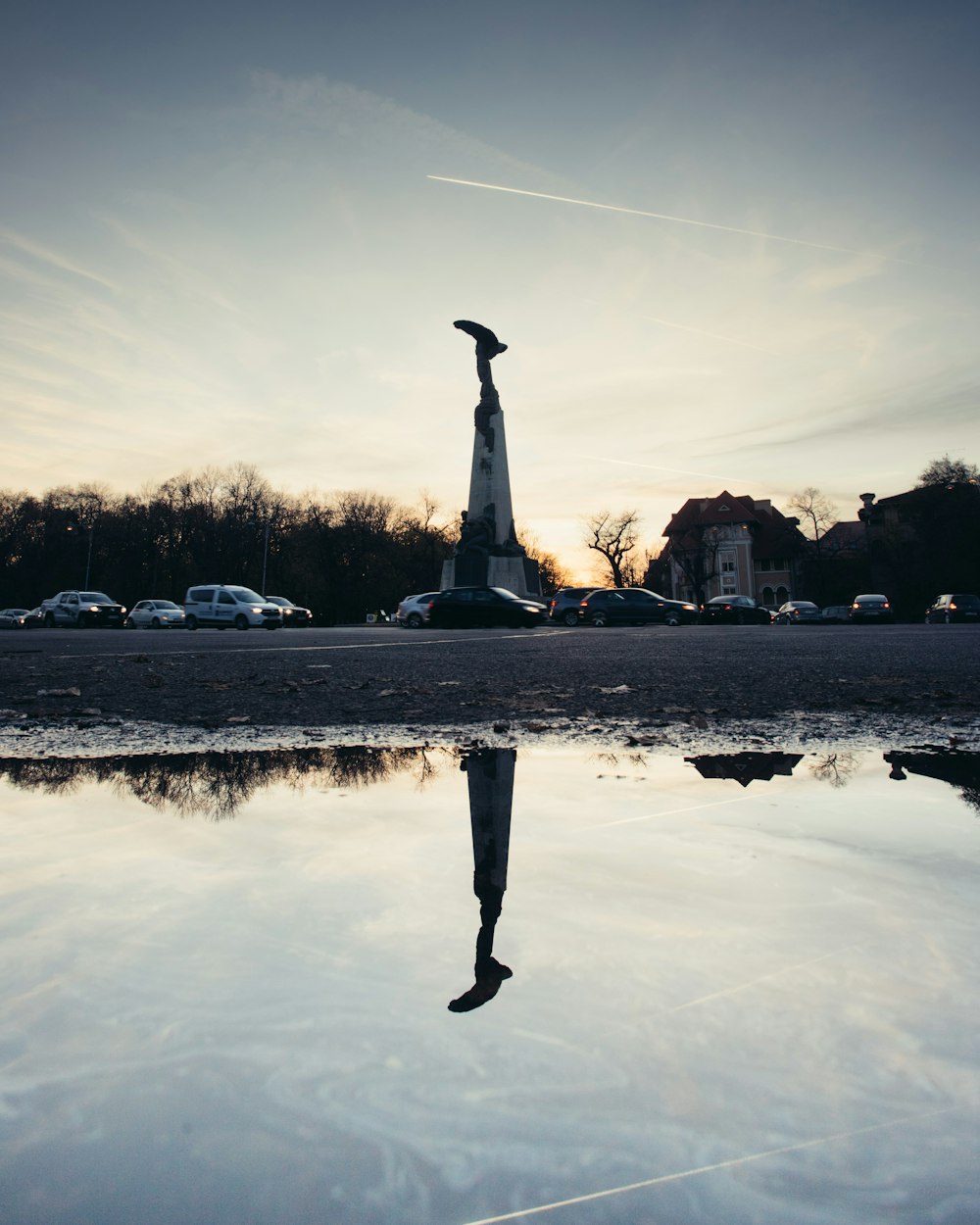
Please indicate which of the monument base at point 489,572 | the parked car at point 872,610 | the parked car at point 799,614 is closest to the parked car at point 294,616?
the monument base at point 489,572

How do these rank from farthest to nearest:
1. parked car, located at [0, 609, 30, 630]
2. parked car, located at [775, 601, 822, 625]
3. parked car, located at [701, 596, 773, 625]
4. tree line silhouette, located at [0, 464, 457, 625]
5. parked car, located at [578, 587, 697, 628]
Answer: tree line silhouette, located at [0, 464, 457, 625], parked car, located at [0, 609, 30, 630], parked car, located at [775, 601, 822, 625], parked car, located at [701, 596, 773, 625], parked car, located at [578, 587, 697, 628]

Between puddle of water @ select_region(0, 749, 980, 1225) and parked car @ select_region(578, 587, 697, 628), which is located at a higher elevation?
parked car @ select_region(578, 587, 697, 628)

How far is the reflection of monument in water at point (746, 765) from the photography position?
2.97m

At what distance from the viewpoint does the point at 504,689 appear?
21.6 ft

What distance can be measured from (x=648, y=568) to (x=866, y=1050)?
9957 cm

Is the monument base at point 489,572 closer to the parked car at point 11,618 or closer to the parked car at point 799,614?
the parked car at point 799,614

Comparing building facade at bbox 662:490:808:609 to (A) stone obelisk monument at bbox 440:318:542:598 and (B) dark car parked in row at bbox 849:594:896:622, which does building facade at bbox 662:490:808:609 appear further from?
(A) stone obelisk monument at bbox 440:318:542:598

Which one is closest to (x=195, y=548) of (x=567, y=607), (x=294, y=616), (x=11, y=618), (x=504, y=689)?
(x=11, y=618)

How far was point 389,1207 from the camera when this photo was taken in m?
0.75

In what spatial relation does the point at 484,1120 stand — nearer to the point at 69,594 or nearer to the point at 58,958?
the point at 58,958

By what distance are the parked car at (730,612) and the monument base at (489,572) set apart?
8400mm

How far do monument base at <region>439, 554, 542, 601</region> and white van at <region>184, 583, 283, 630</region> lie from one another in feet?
23.6

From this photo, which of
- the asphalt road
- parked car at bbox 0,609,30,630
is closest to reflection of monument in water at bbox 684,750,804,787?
the asphalt road

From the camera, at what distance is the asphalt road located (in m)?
4.89
